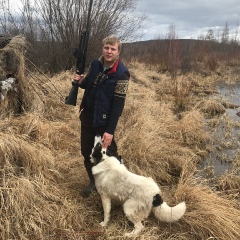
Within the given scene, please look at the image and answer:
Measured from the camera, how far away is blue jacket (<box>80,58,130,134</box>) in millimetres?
3193

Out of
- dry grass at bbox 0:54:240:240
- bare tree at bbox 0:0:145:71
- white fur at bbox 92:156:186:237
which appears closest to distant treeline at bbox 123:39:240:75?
bare tree at bbox 0:0:145:71

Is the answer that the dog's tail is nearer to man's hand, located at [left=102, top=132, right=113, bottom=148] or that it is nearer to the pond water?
man's hand, located at [left=102, top=132, right=113, bottom=148]

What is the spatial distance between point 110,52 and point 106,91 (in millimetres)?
424

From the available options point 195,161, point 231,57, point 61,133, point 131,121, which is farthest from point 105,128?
point 231,57

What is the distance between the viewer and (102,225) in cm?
332

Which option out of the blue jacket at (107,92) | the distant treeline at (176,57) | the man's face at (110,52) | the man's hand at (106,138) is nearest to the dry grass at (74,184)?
the man's hand at (106,138)

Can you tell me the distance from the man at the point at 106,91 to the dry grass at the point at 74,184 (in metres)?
0.89

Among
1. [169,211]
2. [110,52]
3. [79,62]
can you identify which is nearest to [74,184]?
[169,211]

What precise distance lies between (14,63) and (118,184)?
138 inches

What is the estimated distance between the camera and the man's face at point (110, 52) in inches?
125

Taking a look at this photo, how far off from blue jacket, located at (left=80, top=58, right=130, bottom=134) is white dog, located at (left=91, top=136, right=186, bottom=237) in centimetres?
27

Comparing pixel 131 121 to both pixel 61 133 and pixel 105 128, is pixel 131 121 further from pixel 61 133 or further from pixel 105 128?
pixel 105 128

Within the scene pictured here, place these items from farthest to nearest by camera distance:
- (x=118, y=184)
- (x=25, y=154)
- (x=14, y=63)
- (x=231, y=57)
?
(x=231, y=57) → (x=14, y=63) → (x=25, y=154) → (x=118, y=184)

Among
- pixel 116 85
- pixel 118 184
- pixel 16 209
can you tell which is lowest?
pixel 16 209
